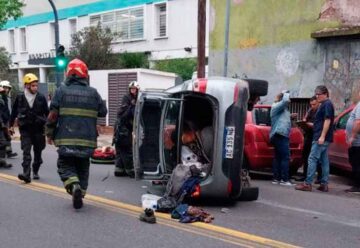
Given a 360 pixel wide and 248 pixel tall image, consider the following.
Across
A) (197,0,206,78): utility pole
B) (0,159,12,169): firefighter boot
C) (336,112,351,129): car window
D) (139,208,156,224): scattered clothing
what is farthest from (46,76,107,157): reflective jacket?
(197,0,206,78): utility pole

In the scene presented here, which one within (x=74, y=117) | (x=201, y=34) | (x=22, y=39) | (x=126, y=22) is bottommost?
(x=74, y=117)

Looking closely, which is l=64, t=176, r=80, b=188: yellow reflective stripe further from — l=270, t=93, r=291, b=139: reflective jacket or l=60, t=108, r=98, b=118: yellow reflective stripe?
l=270, t=93, r=291, b=139: reflective jacket

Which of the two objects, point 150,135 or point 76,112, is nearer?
point 76,112

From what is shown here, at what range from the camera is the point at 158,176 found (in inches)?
316

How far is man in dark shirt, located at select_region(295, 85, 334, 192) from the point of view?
8.74 metres

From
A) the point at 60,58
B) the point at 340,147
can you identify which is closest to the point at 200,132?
the point at 340,147

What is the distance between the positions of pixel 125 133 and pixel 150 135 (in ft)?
4.81

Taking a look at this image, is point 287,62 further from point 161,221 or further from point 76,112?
point 161,221

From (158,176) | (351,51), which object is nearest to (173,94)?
(158,176)

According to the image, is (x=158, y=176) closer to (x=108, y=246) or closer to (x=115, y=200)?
(x=115, y=200)

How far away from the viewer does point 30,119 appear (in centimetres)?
897

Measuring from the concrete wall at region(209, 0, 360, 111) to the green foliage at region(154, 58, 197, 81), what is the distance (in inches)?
257

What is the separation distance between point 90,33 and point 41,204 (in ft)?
63.7

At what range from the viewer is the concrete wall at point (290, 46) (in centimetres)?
1405
